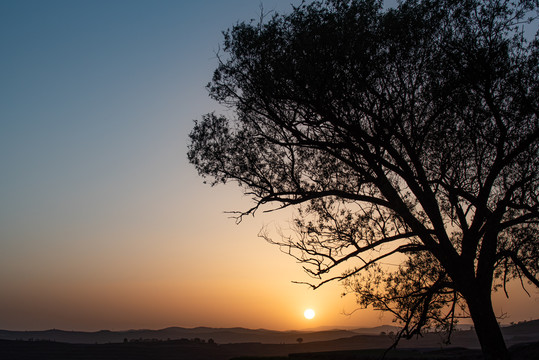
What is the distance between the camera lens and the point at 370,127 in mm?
14250

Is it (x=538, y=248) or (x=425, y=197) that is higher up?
(x=425, y=197)

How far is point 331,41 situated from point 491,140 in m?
5.67

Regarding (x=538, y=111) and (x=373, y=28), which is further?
(x=373, y=28)

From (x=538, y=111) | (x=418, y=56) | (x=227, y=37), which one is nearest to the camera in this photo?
(x=538, y=111)

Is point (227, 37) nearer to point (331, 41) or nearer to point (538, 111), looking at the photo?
point (331, 41)

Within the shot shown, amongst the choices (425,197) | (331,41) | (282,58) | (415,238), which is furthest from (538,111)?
(282,58)

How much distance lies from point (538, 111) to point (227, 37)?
10.1 meters

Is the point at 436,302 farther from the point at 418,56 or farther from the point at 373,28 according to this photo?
the point at 373,28

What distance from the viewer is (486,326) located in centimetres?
1261

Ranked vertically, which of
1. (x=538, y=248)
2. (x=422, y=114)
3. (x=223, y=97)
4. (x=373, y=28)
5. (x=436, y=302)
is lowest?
(x=436, y=302)

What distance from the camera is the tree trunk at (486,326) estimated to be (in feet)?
40.5

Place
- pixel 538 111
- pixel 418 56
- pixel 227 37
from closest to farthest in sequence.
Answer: pixel 538 111 < pixel 418 56 < pixel 227 37

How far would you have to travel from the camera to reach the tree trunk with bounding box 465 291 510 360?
12.4 meters

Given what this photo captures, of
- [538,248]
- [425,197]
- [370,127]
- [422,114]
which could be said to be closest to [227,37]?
[370,127]
